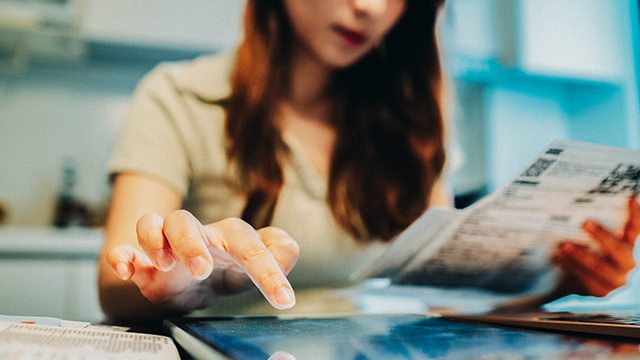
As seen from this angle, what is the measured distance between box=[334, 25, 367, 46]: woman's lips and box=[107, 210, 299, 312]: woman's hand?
1.49ft

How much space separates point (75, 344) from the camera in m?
0.31

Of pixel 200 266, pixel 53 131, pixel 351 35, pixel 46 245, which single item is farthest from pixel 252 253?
pixel 53 131

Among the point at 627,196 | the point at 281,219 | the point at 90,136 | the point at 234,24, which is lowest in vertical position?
the point at 90,136

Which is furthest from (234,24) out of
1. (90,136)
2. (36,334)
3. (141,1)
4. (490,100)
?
(36,334)

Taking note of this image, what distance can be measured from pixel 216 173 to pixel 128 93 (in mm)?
1487

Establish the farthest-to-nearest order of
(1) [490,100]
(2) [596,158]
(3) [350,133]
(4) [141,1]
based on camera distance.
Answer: (1) [490,100]
(4) [141,1]
(3) [350,133]
(2) [596,158]

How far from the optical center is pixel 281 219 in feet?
2.86

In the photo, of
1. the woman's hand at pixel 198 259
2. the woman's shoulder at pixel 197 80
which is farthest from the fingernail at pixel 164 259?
the woman's shoulder at pixel 197 80

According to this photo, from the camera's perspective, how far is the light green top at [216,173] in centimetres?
86

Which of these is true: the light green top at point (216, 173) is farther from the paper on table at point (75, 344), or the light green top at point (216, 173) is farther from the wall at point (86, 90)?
the wall at point (86, 90)

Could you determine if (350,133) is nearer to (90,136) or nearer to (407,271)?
(407,271)

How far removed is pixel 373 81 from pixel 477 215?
21.8 inches

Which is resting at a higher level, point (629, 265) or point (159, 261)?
point (159, 261)

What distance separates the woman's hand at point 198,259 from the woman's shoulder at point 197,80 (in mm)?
429
